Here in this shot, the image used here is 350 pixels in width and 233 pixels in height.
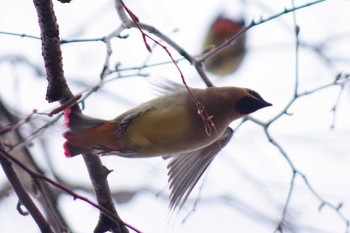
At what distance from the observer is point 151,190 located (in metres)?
4.46

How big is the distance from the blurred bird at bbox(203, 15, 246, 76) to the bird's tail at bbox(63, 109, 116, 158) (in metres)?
2.77

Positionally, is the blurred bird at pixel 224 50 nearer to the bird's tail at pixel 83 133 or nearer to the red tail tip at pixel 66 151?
the bird's tail at pixel 83 133

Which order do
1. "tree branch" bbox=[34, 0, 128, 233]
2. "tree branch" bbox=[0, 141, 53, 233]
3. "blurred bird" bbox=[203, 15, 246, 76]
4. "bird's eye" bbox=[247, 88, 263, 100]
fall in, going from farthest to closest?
"blurred bird" bbox=[203, 15, 246, 76] < "bird's eye" bbox=[247, 88, 263, 100] < "tree branch" bbox=[34, 0, 128, 233] < "tree branch" bbox=[0, 141, 53, 233]

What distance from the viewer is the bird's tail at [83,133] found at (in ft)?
7.92

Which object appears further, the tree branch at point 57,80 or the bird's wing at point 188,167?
the bird's wing at point 188,167

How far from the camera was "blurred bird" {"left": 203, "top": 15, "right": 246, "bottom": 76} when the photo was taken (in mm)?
5270

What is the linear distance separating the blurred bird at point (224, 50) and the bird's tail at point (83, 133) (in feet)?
9.10

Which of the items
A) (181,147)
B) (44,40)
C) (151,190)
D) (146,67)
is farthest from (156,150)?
(151,190)

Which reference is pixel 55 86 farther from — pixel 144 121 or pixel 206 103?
pixel 206 103

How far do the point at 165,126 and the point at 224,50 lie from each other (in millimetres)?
2880

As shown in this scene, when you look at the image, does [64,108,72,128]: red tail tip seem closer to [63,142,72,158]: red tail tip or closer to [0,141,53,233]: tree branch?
[63,142,72,158]: red tail tip

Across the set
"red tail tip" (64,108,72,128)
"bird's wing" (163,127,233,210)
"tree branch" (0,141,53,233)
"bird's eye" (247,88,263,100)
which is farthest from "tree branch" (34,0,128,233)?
"bird's eye" (247,88,263,100)

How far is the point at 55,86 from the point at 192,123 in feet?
2.19

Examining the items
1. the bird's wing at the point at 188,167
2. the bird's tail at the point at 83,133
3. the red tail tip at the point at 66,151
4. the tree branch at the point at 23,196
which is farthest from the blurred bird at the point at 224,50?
the tree branch at the point at 23,196
